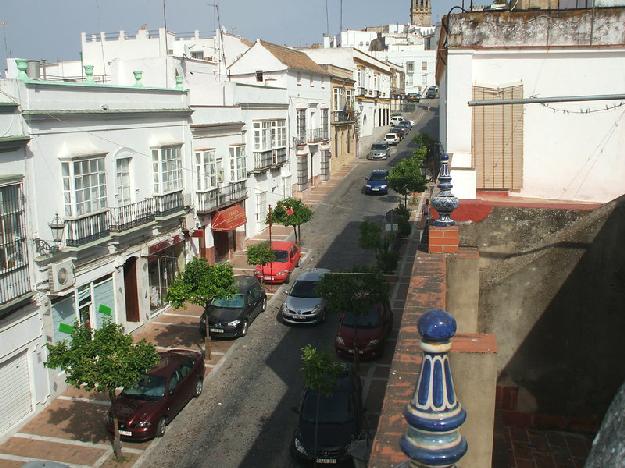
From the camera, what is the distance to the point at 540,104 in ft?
45.1

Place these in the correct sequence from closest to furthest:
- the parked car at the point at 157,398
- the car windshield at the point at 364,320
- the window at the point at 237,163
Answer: the parked car at the point at 157,398 < the car windshield at the point at 364,320 < the window at the point at 237,163

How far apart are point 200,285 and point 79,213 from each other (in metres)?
4.33

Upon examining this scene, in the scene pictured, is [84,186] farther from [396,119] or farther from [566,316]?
[396,119]

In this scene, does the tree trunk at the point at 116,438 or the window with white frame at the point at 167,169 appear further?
the window with white frame at the point at 167,169

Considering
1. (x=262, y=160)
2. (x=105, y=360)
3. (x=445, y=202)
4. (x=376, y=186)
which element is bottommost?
(x=105, y=360)

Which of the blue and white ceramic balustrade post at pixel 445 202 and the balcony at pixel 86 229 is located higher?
the blue and white ceramic balustrade post at pixel 445 202

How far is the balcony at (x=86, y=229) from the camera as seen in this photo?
794 inches

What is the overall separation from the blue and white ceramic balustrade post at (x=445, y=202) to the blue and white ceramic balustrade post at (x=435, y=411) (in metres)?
5.90

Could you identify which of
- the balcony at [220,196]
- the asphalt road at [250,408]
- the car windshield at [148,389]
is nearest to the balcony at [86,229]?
the car windshield at [148,389]

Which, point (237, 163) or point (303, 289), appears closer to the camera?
point (303, 289)

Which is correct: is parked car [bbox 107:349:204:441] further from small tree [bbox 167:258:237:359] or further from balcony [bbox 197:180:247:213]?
balcony [bbox 197:180:247:213]

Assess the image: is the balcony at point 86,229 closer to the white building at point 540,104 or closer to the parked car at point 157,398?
the parked car at point 157,398

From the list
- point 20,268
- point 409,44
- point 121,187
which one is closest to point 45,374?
point 20,268

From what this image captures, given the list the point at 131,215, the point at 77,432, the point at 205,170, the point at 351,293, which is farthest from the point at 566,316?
the point at 205,170
